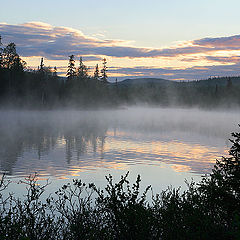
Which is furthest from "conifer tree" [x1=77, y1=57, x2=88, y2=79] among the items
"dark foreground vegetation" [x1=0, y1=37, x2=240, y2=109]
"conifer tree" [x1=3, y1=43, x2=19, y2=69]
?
"conifer tree" [x1=3, y1=43, x2=19, y2=69]

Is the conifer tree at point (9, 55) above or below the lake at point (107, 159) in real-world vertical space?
above

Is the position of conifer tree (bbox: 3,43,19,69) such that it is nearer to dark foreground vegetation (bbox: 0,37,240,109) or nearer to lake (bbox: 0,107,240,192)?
dark foreground vegetation (bbox: 0,37,240,109)

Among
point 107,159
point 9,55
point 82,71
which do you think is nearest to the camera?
point 107,159

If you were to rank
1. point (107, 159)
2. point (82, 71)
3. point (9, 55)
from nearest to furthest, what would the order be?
point (107, 159), point (9, 55), point (82, 71)

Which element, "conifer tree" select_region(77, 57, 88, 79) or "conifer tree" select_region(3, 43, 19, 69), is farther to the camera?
"conifer tree" select_region(77, 57, 88, 79)

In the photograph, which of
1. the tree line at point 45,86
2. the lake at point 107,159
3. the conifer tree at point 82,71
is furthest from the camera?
the conifer tree at point 82,71

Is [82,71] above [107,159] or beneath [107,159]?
above

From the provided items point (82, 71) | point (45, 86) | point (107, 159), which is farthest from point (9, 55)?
point (107, 159)

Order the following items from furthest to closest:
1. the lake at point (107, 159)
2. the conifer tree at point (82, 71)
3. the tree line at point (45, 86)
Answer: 1. the conifer tree at point (82, 71)
2. the tree line at point (45, 86)
3. the lake at point (107, 159)

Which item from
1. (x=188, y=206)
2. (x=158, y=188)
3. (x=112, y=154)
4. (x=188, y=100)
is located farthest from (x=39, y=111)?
(x=188, y=100)

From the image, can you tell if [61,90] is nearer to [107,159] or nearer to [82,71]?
[82,71]

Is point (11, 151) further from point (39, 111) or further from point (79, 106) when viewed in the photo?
point (79, 106)

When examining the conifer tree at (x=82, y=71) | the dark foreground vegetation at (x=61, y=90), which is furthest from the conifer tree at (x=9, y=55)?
the conifer tree at (x=82, y=71)

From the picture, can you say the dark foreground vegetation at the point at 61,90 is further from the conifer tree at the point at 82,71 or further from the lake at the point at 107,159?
the lake at the point at 107,159
